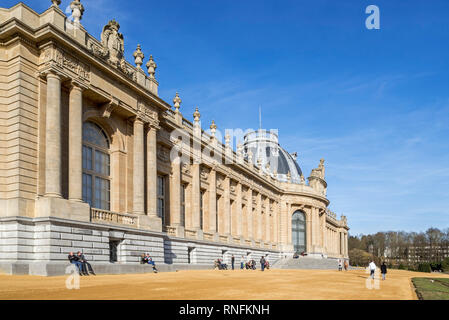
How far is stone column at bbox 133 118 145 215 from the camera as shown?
1252 inches

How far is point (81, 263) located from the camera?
23125 millimetres

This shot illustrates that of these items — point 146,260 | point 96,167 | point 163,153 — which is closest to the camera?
point 146,260

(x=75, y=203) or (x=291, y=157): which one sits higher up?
(x=291, y=157)

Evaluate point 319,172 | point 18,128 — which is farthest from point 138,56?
point 319,172

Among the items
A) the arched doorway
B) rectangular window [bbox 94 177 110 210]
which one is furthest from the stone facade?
the arched doorway

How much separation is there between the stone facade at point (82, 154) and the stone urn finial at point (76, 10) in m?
0.08

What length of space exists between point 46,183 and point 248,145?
2549 inches

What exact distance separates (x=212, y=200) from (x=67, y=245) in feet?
80.3

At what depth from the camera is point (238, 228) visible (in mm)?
54344

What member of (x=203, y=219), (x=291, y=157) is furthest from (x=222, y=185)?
(x=291, y=157)

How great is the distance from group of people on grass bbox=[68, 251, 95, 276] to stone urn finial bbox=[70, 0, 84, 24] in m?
14.4

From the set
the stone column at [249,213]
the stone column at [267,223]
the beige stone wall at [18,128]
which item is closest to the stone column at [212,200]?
the stone column at [249,213]

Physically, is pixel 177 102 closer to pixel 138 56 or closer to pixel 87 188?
pixel 138 56
